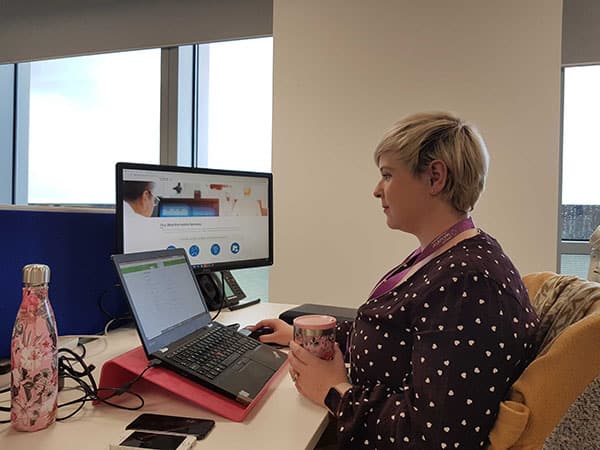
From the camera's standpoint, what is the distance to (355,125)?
2.45 metres

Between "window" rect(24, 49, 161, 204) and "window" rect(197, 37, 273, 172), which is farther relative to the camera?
"window" rect(24, 49, 161, 204)

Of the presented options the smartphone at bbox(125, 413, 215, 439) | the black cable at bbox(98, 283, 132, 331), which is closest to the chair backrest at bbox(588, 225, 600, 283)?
the smartphone at bbox(125, 413, 215, 439)

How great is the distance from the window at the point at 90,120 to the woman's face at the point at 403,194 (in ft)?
7.88

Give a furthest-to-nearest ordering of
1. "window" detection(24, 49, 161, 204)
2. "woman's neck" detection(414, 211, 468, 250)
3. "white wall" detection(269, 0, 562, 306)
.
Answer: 1. "window" detection(24, 49, 161, 204)
2. "white wall" detection(269, 0, 562, 306)
3. "woman's neck" detection(414, 211, 468, 250)

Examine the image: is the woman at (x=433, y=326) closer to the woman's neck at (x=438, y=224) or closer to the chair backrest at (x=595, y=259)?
the woman's neck at (x=438, y=224)

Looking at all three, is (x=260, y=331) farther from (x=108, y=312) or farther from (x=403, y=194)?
(x=403, y=194)

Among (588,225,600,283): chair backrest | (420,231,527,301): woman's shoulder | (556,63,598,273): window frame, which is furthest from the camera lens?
(556,63,598,273): window frame

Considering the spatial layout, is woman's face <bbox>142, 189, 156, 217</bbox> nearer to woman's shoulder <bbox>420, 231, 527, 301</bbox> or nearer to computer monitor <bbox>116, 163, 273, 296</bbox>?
computer monitor <bbox>116, 163, 273, 296</bbox>

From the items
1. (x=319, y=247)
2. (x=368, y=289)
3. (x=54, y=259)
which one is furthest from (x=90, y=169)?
(x=54, y=259)

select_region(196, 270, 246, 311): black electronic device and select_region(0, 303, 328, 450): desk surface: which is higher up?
select_region(196, 270, 246, 311): black electronic device

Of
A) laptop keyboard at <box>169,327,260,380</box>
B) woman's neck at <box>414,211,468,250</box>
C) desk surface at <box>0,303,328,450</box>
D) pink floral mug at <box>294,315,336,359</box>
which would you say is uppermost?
woman's neck at <box>414,211,468,250</box>

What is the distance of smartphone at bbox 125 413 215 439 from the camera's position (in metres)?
0.76

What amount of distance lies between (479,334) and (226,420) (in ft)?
1.48

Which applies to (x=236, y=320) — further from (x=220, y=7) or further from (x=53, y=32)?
(x=53, y=32)
